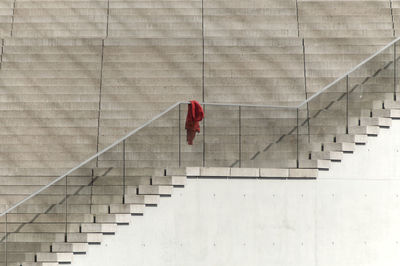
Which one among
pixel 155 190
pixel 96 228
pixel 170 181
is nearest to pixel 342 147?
pixel 170 181

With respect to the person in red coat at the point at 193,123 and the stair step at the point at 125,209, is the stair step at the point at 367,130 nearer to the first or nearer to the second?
the person in red coat at the point at 193,123

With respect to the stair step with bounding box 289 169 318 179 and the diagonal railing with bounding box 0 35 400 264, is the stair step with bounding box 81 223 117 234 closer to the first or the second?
the diagonal railing with bounding box 0 35 400 264

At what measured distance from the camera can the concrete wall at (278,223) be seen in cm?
1950

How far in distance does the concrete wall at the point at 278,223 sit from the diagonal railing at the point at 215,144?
0.47 m

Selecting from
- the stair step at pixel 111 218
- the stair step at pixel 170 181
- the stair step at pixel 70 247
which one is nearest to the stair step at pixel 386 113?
the stair step at pixel 170 181

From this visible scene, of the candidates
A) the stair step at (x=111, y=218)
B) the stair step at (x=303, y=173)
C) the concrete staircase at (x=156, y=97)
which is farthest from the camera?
the stair step at (x=303, y=173)

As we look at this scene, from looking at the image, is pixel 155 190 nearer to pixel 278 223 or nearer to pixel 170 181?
pixel 170 181

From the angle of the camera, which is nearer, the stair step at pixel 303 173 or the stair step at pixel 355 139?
the stair step at pixel 303 173

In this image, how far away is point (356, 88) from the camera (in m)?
20.5

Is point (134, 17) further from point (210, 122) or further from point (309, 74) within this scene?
point (210, 122)

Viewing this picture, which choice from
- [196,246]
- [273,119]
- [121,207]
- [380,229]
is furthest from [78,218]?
[380,229]

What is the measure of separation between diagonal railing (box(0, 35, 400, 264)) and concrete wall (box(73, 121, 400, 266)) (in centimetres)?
47

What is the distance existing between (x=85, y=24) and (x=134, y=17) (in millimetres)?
1129

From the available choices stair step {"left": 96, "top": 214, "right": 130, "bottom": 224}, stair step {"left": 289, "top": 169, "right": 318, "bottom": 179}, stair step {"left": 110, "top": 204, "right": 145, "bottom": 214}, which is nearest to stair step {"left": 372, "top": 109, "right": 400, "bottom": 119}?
stair step {"left": 289, "top": 169, "right": 318, "bottom": 179}
